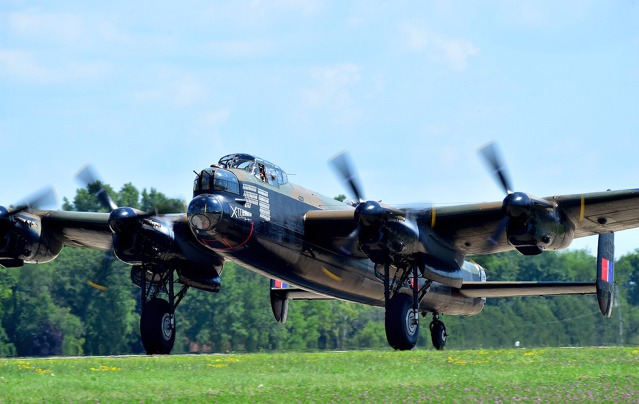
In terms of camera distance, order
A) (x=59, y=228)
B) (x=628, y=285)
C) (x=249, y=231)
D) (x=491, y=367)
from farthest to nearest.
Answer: (x=628, y=285)
(x=59, y=228)
(x=249, y=231)
(x=491, y=367)

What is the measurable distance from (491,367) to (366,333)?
5051 centimetres

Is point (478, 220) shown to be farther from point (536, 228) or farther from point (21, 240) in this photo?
point (21, 240)

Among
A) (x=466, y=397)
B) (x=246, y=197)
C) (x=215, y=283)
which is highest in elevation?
(x=246, y=197)

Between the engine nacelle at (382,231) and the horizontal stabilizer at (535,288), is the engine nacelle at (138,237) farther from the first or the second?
the horizontal stabilizer at (535,288)

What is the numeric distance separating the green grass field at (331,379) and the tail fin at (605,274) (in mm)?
5864

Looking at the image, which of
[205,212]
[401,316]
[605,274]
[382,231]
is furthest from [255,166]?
[605,274]

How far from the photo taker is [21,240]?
30188mm

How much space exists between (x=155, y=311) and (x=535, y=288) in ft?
43.2

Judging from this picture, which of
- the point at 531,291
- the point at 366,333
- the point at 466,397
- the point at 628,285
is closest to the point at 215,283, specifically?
the point at 531,291

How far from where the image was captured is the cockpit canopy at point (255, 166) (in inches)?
1105

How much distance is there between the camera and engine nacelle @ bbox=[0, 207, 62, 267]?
29.8m

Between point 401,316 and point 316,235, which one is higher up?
point 316,235

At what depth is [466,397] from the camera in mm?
18969

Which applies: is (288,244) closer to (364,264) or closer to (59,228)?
(364,264)
